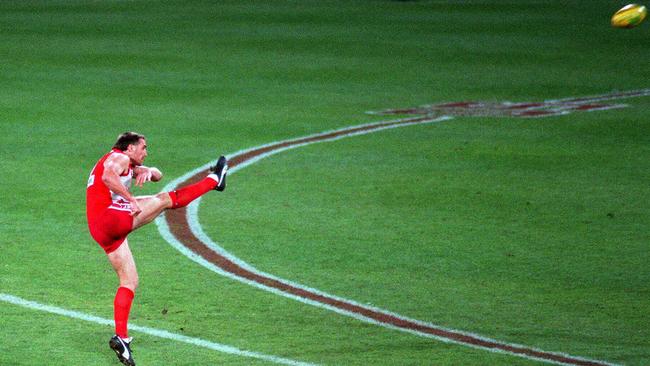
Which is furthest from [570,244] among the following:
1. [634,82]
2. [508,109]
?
[634,82]

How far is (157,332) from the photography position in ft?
31.7

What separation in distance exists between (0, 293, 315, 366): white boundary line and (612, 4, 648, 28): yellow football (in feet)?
41.2

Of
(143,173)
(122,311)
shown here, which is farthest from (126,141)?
(122,311)

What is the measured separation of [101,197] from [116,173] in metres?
0.29

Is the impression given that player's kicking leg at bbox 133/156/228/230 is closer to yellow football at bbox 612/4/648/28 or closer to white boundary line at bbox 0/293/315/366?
white boundary line at bbox 0/293/315/366

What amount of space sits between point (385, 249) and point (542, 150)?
602 cm

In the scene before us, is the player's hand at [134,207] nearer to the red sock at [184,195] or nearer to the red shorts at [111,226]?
the red shorts at [111,226]

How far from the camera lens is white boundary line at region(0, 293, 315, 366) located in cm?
904

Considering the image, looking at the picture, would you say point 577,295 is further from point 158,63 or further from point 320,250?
point 158,63

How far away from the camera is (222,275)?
11.3m

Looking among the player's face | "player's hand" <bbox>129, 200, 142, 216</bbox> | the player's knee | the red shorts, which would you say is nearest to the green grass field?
the player's knee

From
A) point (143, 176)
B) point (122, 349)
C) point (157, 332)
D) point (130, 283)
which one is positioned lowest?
point (157, 332)

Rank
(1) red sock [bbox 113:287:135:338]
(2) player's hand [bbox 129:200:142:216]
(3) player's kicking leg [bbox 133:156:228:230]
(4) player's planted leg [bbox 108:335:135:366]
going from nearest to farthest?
(4) player's planted leg [bbox 108:335:135:366], (1) red sock [bbox 113:287:135:338], (2) player's hand [bbox 129:200:142:216], (3) player's kicking leg [bbox 133:156:228:230]

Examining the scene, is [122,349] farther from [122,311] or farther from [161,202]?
[161,202]
